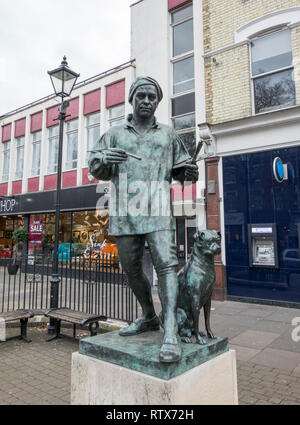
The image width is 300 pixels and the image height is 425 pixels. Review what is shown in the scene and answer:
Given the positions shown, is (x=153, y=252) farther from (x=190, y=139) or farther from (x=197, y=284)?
(x=190, y=139)

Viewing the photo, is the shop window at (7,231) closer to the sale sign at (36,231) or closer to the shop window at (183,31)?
the sale sign at (36,231)

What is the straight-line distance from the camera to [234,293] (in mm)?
9562

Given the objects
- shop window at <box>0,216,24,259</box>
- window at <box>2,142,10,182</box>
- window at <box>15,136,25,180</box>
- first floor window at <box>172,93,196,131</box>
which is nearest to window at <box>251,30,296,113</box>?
first floor window at <box>172,93,196,131</box>

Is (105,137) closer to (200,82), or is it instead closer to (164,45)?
(200,82)

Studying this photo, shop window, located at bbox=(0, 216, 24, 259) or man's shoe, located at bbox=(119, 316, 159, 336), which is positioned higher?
shop window, located at bbox=(0, 216, 24, 259)

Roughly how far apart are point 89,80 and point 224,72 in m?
7.95

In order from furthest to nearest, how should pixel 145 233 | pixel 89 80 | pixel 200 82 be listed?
pixel 89 80
pixel 200 82
pixel 145 233

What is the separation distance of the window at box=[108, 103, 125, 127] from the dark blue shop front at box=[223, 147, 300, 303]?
657 cm

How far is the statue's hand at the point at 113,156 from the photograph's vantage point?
256 cm

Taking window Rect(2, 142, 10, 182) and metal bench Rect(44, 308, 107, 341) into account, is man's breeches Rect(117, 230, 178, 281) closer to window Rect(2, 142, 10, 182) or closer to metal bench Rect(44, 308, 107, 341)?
metal bench Rect(44, 308, 107, 341)

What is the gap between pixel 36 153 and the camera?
1892 cm

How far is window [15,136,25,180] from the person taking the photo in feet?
64.4

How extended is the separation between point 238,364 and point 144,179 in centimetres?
336
